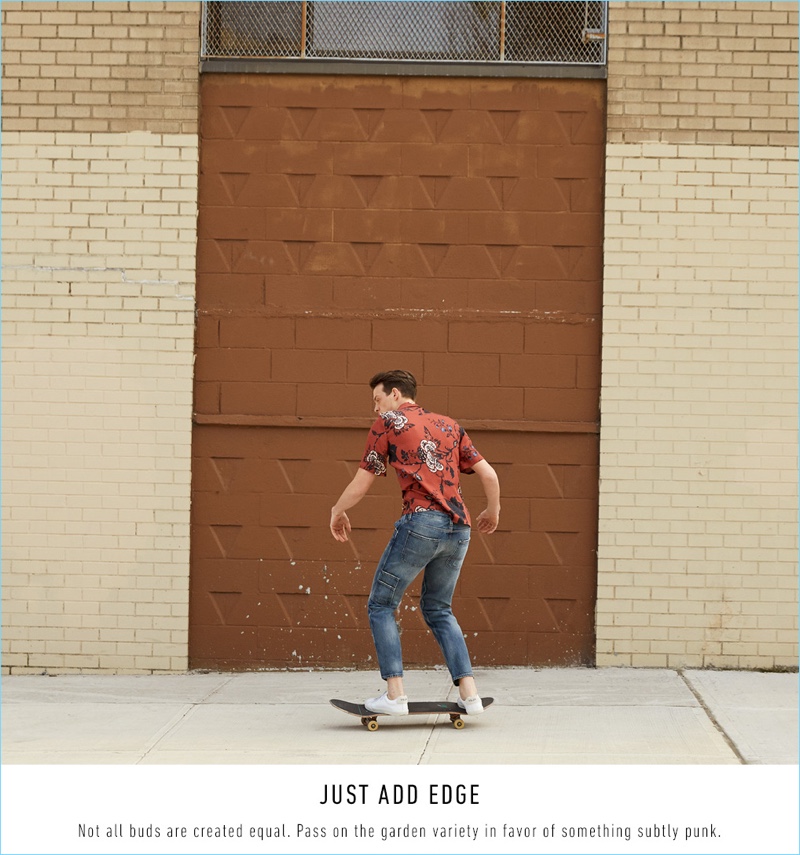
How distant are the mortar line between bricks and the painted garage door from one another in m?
0.75

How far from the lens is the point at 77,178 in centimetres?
791

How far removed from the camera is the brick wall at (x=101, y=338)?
7871 millimetres

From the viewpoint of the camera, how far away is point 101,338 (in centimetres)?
788

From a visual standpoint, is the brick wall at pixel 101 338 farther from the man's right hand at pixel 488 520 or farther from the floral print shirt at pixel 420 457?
the man's right hand at pixel 488 520

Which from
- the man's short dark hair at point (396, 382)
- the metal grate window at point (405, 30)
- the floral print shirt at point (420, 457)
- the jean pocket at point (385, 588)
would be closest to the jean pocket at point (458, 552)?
the floral print shirt at point (420, 457)

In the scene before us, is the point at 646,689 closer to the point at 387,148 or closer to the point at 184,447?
the point at 184,447

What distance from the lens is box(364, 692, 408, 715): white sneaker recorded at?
19.9 feet

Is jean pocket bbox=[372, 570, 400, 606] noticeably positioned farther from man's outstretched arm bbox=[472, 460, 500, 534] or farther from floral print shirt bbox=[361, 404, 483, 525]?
man's outstretched arm bbox=[472, 460, 500, 534]

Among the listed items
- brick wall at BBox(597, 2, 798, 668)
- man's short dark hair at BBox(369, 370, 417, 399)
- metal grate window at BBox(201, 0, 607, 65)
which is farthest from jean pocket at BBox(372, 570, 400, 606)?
metal grate window at BBox(201, 0, 607, 65)

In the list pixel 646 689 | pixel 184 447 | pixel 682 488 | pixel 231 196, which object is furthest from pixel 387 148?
pixel 646 689

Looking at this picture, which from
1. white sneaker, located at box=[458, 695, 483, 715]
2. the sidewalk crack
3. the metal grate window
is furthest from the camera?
the metal grate window

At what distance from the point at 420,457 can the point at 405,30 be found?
3.55 m

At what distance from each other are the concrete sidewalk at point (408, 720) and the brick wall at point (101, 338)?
1.86ft

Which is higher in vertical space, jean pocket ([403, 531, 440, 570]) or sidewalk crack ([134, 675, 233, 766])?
jean pocket ([403, 531, 440, 570])
